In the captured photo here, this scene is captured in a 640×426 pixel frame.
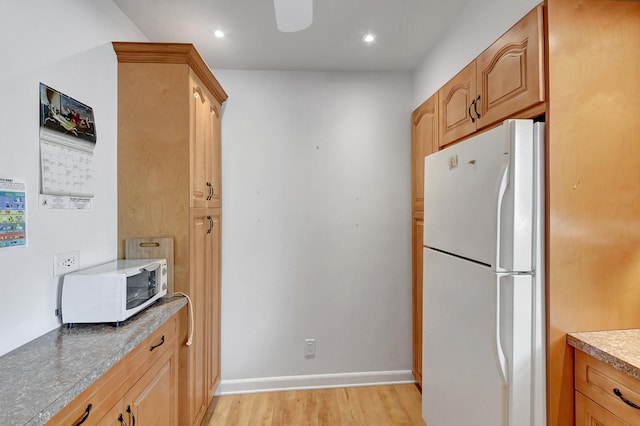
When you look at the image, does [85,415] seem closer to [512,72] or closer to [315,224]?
[315,224]

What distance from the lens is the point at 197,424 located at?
1.85 metres

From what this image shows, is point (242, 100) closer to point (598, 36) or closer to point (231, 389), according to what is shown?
point (598, 36)

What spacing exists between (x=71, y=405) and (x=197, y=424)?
1.25 m

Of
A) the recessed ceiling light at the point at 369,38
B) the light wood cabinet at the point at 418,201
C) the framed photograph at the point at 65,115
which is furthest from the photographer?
the light wood cabinet at the point at 418,201

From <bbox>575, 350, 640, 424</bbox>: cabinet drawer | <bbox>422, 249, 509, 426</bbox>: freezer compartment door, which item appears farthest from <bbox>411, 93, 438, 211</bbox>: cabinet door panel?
<bbox>575, 350, 640, 424</bbox>: cabinet drawer

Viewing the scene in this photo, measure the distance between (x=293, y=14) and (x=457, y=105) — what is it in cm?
108

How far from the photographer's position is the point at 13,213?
1055 millimetres

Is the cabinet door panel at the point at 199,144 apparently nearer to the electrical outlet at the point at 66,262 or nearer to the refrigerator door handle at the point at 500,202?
the electrical outlet at the point at 66,262

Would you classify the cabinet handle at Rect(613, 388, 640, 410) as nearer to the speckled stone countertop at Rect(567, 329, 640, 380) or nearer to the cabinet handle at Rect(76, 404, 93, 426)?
the speckled stone countertop at Rect(567, 329, 640, 380)

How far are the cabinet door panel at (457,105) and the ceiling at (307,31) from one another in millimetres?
363

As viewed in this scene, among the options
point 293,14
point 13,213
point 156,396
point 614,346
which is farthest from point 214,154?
point 614,346

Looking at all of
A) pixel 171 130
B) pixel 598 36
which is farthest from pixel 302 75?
pixel 598 36

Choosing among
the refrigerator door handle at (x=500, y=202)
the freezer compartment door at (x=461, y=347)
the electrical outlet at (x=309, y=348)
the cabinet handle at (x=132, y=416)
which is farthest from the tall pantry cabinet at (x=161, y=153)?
the refrigerator door handle at (x=500, y=202)

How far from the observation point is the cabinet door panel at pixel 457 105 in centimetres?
167
